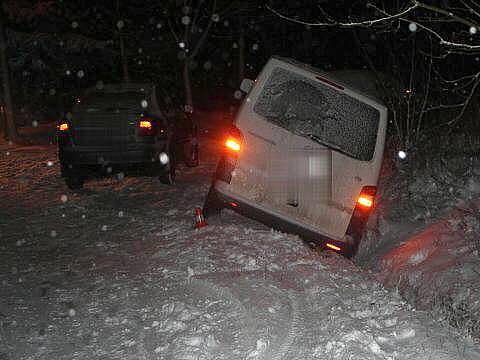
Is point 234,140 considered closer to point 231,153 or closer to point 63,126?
point 231,153

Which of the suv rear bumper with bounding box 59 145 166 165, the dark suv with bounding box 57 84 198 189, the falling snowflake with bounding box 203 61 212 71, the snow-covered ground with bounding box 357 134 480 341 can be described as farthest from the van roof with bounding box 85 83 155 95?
the falling snowflake with bounding box 203 61 212 71

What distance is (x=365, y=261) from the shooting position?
7605 millimetres

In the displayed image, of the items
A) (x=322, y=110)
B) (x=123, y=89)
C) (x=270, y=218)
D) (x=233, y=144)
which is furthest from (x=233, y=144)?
(x=123, y=89)

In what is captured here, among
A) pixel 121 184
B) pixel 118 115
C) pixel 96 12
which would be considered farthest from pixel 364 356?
pixel 96 12

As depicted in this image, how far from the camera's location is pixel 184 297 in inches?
205

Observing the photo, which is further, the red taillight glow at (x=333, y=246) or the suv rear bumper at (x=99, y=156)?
the suv rear bumper at (x=99, y=156)

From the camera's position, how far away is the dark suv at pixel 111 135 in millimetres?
9047

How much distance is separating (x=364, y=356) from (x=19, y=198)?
721 cm

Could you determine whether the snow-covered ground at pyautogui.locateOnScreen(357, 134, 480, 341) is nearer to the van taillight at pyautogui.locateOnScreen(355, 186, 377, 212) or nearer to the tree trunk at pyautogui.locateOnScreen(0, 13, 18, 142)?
the van taillight at pyautogui.locateOnScreen(355, 186, 377, 212)

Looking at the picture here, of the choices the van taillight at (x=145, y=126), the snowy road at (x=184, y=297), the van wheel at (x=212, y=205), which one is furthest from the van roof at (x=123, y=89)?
the van wheel at (x=212, y=205)

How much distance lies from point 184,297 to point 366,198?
2.28 m

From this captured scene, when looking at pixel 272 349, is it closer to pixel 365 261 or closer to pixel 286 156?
pixel 286 156

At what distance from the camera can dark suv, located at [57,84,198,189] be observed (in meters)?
9.05

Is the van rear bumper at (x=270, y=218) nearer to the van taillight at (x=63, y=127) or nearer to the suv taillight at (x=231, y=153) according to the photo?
the suv taillight at (x=231, y=153)
